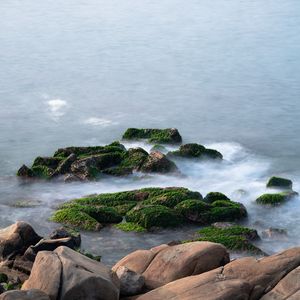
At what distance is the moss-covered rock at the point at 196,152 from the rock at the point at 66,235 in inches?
534

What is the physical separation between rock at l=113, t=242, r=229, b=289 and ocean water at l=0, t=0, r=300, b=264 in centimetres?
552

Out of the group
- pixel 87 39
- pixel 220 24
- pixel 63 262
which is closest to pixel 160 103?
pixel 87 39

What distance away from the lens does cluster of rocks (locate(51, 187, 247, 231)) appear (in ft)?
118

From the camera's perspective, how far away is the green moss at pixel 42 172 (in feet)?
142

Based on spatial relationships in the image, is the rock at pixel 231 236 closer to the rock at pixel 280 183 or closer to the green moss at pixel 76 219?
the green moss at pixel 76 219

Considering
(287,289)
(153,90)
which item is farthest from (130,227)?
(153,90)

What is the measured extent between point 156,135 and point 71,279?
27741mm

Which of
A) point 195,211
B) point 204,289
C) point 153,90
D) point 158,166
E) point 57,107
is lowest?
point 195,211

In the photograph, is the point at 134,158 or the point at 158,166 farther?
the point at 134,158

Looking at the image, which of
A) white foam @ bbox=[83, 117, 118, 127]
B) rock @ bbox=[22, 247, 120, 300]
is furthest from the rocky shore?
white foam @ bbox=[83, 117, 118, 127]

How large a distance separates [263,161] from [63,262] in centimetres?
2524

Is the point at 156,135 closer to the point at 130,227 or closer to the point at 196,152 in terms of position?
the point at 196,152

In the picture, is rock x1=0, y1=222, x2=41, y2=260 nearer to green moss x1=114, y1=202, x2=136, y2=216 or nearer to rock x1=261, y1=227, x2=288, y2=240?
green moss x1=114, y1=202, x2=136, y2=216

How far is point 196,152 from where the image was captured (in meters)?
46.1
